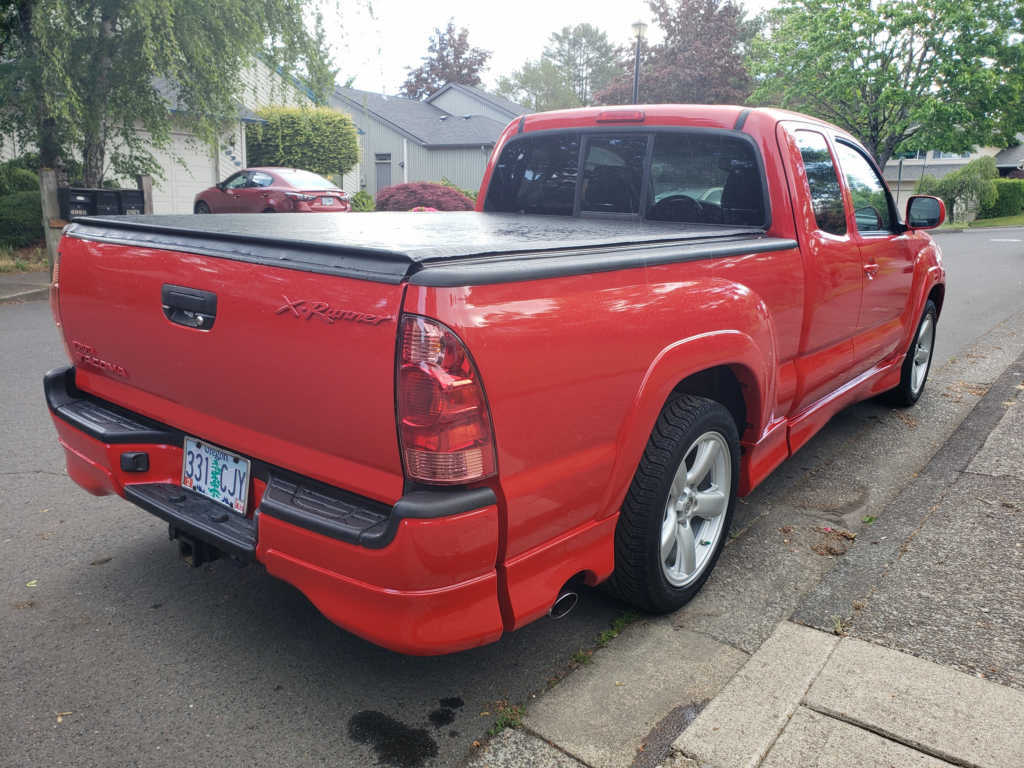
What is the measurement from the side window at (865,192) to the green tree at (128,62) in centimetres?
994

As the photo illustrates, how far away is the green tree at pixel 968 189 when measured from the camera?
41.5m

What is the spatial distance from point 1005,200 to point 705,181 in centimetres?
4804

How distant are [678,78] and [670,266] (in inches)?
1999

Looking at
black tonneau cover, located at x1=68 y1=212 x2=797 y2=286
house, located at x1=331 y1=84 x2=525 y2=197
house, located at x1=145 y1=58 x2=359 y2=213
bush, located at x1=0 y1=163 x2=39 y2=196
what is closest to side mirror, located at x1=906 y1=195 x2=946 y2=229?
black tonneau cover, located at x1=68 y1=212 x2=797 y2=286

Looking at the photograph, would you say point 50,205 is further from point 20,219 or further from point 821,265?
point 821,265

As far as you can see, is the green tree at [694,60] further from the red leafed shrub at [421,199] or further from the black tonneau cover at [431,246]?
the black tonneau cover at [431,246]

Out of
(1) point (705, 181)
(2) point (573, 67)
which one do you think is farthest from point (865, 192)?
(2) point (573, 67)

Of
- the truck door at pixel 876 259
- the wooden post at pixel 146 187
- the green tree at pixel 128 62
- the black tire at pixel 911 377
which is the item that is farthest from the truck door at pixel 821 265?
the wooden post at pixel 146 187

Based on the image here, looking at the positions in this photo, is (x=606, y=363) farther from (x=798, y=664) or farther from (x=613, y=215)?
(x=613, y=215)

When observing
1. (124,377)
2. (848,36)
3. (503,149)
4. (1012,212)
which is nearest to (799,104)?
(848,36)

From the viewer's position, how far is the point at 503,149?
15.9 feet

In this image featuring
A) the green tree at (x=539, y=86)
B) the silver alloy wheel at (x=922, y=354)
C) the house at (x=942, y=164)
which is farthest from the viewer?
the green tree at (x=539, y=86)

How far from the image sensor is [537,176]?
15.4ft

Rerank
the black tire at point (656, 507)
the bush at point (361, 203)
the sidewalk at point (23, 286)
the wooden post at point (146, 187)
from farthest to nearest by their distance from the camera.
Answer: the bush at point (361, 203) → the wooden post at point (146, 187) → the sidewalk at point (23, 286) → the black tire at point (656, 507)
